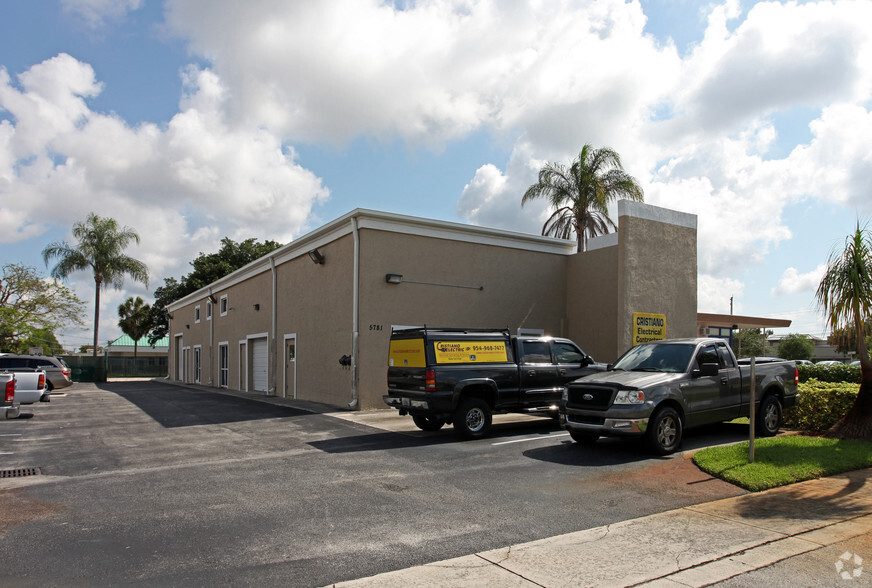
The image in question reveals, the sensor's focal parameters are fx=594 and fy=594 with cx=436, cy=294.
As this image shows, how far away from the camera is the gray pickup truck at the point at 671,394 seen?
8.95 metres

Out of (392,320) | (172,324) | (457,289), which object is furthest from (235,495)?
(172,324)

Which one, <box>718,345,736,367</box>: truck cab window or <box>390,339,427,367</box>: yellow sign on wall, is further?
<box>390,339,427,367</box>: yellow sign on wall

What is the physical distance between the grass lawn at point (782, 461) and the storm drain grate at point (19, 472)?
9487mm

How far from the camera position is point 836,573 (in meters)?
4.58

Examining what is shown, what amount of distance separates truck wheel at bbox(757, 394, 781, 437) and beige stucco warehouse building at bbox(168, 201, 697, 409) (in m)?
6.63

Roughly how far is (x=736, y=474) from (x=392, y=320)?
36.3 ft

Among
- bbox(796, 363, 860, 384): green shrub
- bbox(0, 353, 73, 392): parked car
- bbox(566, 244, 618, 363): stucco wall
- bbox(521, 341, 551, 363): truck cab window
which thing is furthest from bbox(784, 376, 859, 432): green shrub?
bbox(0, 353, 73, 392): parked car

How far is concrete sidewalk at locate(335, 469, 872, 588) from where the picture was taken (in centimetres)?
448

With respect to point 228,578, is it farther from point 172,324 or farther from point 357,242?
point 172,324

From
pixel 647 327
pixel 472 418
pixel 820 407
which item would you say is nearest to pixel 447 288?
pixel 647 327

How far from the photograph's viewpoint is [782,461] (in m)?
8.08

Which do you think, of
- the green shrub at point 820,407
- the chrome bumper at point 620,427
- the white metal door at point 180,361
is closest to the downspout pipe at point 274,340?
the chrome bumper at point 620,427

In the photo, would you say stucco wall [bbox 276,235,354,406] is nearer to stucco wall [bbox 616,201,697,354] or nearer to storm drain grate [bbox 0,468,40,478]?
stucco wall [bbox 616,201,697,354]

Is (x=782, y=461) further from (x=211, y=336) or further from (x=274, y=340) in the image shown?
(x=211, y=336)
